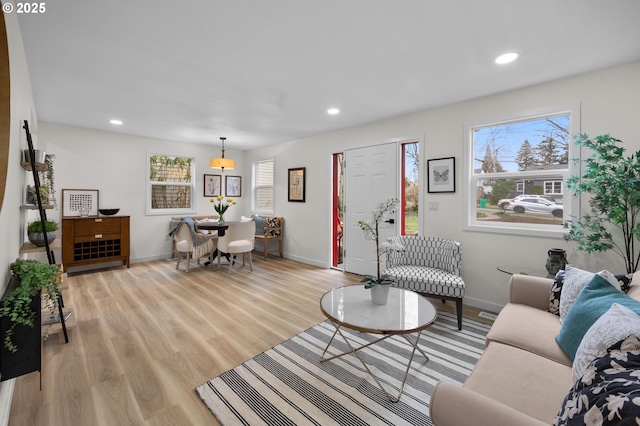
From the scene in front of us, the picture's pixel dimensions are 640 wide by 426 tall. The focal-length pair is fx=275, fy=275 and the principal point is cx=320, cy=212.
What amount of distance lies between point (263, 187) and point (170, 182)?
1928mm

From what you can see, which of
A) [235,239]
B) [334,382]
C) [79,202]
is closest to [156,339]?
[334,382]

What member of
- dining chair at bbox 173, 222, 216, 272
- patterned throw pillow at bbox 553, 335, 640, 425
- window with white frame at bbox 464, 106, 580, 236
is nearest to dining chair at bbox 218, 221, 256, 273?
dining chair at bbox 173, 222, 216, 272

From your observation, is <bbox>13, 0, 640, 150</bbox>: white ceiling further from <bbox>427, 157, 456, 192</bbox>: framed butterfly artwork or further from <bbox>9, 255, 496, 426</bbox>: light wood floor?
<bbox>9, 255, 496, 426</bbox>: light wood floor

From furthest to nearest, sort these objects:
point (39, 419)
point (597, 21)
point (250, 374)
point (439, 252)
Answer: point (439, 252), point (250, 374), point (597, 21), point (39, 419)

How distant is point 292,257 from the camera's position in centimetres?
564

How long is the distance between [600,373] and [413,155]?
12.2 ft

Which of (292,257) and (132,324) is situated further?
(292,257)

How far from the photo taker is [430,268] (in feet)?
10.4

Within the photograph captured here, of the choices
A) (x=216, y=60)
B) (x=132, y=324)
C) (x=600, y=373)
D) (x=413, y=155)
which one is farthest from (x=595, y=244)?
(x=132, y=324)

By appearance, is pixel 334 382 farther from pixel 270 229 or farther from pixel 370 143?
pixel 270 229

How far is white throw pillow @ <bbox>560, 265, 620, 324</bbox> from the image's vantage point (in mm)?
1586

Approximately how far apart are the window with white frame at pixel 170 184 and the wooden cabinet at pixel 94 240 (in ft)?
2.56

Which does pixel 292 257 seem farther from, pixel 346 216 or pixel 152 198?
pixel 152 198

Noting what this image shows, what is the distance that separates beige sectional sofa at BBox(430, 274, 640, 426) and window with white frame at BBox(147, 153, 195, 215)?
5.82 metres
